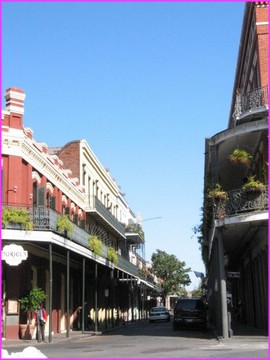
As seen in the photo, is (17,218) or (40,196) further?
(40,196)

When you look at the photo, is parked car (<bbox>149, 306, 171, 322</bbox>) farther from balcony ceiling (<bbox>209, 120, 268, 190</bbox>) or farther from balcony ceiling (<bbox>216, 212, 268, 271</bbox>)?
balcony ceiling (<bbox>209, 120, 268, 190</bbox>)

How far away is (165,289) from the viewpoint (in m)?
102

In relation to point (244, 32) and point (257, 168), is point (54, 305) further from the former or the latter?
point (244, 32)

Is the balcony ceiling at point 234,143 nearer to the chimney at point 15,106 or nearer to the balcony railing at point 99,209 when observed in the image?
the chimney at point 15,106

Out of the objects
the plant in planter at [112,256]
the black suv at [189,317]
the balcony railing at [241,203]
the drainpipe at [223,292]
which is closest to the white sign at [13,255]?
the drainpipe at [223,292]

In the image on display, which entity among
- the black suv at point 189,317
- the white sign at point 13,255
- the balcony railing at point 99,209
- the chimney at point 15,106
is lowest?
the black suv at point 189,317

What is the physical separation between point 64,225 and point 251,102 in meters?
9.23

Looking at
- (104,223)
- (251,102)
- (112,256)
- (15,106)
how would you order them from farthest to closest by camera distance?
(104,223) < (112,256) < (15,106) < (251,102)

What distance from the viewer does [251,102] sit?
67.2 ft

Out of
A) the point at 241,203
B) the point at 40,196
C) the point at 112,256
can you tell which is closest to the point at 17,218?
the point at 40,196

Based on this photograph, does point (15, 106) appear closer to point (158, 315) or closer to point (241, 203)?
point (241, 203)

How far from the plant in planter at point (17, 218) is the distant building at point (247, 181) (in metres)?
6.94

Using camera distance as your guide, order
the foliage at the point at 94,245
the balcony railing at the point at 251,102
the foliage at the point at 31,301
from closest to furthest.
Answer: the balcony railing at the point at 251,102
the foliage at the point at 31,301
the foliage at the point at 94,245

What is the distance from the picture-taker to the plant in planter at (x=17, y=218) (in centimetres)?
2102
